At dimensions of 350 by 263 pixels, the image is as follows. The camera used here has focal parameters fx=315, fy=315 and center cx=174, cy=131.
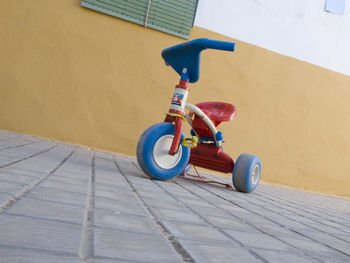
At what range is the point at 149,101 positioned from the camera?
4207 mm

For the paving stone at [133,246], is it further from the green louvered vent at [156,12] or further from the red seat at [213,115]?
the green louvered vent at [156,12]

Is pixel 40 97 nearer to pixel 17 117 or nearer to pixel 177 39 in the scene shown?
pixel 17 117

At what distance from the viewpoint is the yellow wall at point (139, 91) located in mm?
3850

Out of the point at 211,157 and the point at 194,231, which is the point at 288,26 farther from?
the point at 194,231

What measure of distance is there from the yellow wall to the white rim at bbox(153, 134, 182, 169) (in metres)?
1.78

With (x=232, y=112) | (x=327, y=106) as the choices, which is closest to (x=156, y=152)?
(x=232, y=112)

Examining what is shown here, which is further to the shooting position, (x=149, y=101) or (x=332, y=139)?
(x=332, y=139)

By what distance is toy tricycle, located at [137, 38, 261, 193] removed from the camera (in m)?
2.30

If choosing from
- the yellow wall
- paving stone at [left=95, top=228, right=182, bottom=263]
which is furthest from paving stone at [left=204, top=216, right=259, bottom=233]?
the yellow wall

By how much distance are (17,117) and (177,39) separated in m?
2.27

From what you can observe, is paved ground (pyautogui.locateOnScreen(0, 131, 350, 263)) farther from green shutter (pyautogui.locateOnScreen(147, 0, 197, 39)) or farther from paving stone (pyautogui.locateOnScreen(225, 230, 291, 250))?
green shutter (pyautogui.locateOnScreen(147, 0, 197, 39))

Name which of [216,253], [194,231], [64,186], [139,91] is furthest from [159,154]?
[139,91]

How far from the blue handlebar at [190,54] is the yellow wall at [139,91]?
1703 mm

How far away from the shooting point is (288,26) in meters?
4.77
